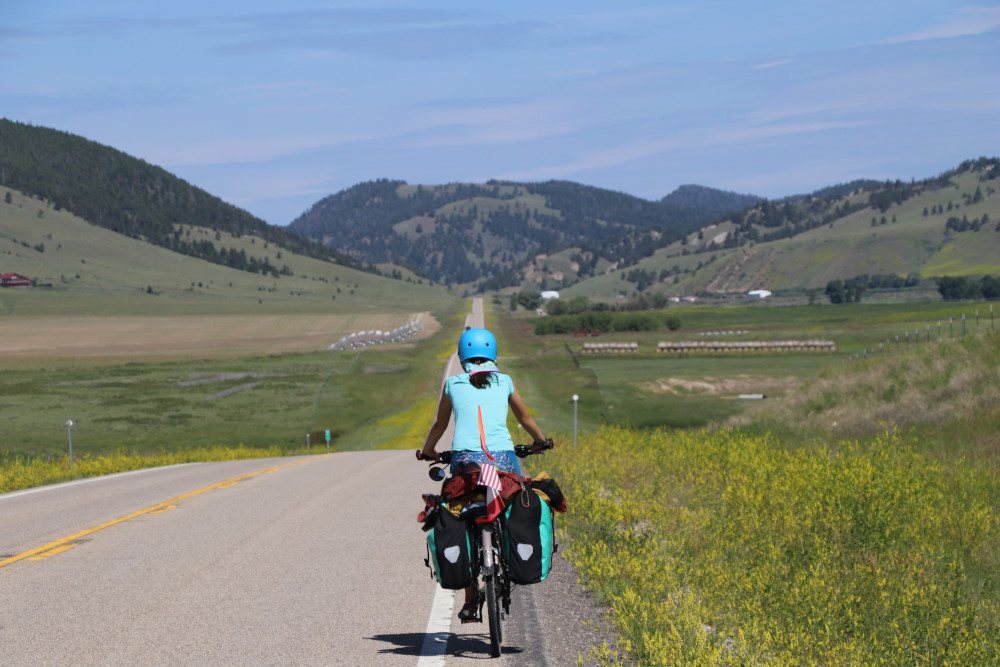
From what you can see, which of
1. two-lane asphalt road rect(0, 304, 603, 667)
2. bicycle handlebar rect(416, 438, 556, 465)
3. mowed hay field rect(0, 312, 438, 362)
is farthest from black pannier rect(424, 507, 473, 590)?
mowed hay field rect(0, 312, 438, 362)

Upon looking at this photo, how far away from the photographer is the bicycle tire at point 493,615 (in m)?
6.58

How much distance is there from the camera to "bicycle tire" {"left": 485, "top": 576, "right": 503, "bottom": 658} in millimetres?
6578

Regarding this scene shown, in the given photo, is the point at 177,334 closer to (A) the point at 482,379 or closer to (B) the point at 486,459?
(A) the point at 482,379

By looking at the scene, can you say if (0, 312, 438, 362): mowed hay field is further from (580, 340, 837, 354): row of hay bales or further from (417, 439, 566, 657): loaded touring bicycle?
(417, 439, 566, 657): loaded touring bicycle

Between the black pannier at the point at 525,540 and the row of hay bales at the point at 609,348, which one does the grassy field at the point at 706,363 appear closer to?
the row of hay bales at the point at 609,348

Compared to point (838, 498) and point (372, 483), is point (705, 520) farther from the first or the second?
point (372, 483)

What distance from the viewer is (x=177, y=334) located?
419 ft

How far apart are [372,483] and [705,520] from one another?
908 centimetres

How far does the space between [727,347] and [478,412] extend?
89.0 m

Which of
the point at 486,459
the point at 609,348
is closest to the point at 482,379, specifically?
the point at 486,459

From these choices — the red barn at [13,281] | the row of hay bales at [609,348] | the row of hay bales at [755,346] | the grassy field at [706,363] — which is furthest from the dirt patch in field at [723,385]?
the red barn at [13,281]

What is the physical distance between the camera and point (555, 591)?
8.91m

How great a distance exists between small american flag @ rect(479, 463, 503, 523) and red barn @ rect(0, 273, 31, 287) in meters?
208

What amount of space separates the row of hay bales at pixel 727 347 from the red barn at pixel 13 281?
138 metres
